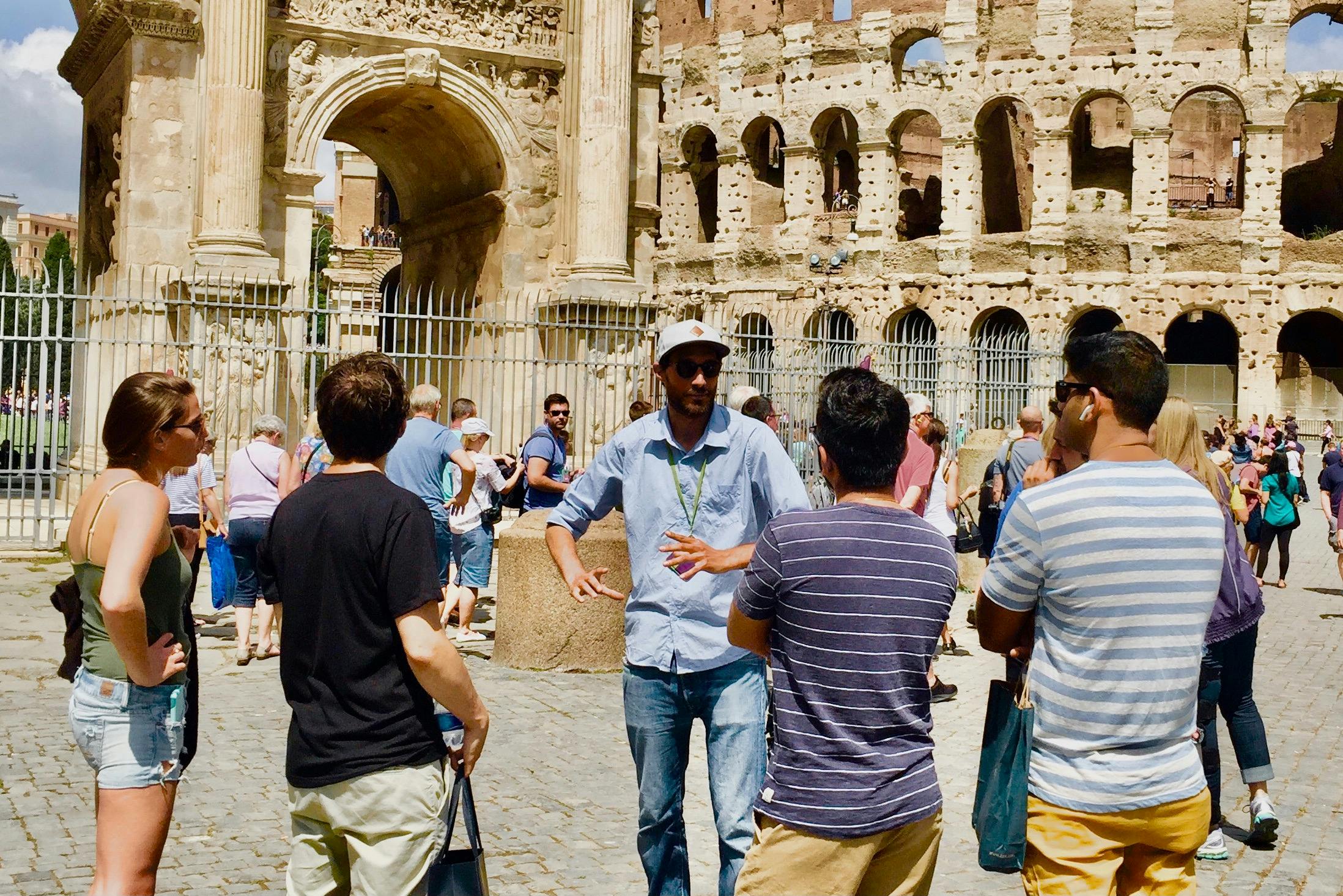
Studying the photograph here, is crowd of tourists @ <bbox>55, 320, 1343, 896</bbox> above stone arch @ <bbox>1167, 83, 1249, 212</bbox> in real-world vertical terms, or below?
below

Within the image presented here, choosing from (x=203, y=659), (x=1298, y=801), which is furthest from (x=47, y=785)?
(x=1298, y=801)

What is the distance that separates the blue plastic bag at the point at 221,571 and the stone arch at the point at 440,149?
265 inches

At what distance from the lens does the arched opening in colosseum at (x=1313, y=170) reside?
36.5m

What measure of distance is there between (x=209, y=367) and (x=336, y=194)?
32.6 m

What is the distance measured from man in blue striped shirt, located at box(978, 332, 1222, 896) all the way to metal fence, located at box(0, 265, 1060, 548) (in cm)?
908

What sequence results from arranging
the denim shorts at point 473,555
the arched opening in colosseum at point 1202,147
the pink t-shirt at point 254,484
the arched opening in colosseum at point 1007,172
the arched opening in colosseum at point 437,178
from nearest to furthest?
1. the pink t-shirt at point 254,484
2. the denim shorts at point 473,555
3. the arched opening in colosseum at point 437,178
4. the arched opening in colosseum at point 1007,172
5. the arched opening in colosseum at point 1202,147

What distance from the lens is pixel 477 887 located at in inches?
121

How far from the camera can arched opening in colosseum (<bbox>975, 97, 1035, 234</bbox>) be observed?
121 ft

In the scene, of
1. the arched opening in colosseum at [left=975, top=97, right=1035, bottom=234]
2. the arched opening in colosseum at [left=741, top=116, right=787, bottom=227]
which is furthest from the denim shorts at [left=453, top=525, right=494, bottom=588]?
the arched opening in colosseum at [left=975, top=97, right=1035, bottom=234]

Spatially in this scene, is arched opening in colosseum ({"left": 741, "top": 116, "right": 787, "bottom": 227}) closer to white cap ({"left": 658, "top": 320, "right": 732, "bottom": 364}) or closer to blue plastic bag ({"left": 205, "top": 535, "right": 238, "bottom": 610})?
blue plastic bag ({"left": 205, "top": 535, "right": 238, "bottom": 610})

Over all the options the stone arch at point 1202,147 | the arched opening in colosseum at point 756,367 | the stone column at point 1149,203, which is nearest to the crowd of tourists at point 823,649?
the arched opening in colosseum at point 756,367

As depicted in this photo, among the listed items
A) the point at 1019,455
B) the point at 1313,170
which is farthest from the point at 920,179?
the point at 1019,455

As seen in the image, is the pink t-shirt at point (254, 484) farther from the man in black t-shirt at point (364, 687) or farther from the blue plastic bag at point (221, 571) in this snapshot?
the man in black t-shirt at point (364, 687)

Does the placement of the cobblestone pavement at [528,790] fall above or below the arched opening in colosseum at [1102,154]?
Result: below
